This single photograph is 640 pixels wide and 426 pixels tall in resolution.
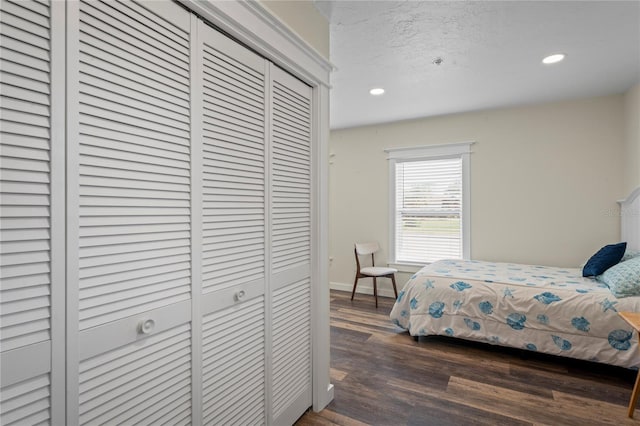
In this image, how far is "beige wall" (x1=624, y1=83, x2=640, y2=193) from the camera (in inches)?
129

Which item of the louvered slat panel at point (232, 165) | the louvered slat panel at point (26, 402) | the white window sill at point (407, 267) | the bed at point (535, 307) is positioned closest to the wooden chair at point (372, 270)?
the white window sill at point (407, 267)

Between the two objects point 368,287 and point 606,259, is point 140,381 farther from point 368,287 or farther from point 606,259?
point 368,287

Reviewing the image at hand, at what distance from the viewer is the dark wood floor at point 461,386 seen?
2051 millimetres

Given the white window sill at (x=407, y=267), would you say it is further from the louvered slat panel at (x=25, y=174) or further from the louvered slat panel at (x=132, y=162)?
the louvered slat panel at (x=25, y=174)

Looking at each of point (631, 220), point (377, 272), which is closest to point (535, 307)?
point (631, 220)

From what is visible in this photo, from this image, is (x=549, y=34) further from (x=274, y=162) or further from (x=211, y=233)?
(x=211, y=233)

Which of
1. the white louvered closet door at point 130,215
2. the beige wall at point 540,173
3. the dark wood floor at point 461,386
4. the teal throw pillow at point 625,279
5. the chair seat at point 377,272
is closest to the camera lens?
the white louvered closet door at point 130,215

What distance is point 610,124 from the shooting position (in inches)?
144

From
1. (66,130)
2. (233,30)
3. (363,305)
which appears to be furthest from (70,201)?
(363,305)

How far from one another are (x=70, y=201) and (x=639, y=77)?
14.6 feet

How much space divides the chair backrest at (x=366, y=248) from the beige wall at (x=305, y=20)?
301 centimetres

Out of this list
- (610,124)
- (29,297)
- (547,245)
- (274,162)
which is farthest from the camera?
(547,245)

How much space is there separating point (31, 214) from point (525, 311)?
127 inches

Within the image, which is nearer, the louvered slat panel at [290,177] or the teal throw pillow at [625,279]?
the louvered slat panel at [290,177]
